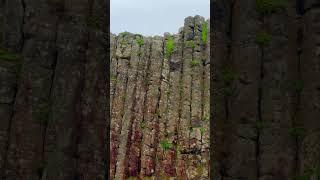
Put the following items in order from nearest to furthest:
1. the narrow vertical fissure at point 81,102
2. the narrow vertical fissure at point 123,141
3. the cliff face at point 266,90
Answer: the cliff face at point 266,90, the narrow vertical fissure at point 81,102, the narrow vertical fissure at point 123,141

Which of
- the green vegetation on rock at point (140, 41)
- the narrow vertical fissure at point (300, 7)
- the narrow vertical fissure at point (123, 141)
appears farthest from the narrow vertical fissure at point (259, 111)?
the green vegetation on rock at point (140, 41)

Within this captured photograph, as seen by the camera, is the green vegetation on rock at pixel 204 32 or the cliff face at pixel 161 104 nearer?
the cliff face at pixel 161 104

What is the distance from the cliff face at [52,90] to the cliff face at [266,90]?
3568 mm

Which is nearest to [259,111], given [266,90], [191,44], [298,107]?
[266,90]

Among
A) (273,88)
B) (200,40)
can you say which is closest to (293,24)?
(273,88)

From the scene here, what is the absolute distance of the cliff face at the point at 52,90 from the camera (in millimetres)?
14617

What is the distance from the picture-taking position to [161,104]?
52.8 metres

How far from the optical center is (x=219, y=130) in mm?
15078

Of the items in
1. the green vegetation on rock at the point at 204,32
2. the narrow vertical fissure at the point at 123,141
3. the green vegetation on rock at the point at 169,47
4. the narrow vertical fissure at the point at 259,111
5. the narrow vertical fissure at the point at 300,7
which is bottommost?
the narrow vertical fissure at the point at 123,141

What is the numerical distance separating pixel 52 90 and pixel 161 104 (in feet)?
125

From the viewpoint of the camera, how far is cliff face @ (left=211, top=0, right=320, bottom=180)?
14188 millimetres

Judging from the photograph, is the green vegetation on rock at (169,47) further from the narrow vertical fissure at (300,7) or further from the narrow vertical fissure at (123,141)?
the narrow vertical fissure at (300,7)

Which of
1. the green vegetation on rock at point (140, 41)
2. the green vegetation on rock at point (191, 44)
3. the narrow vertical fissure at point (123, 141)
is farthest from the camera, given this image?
the green vegetation on rock at point (140, 41)

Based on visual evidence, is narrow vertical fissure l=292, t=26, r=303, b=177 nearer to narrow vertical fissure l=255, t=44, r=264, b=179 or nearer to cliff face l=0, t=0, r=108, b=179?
narrow vertical fissure l=255, t=44, r=264, b=179
